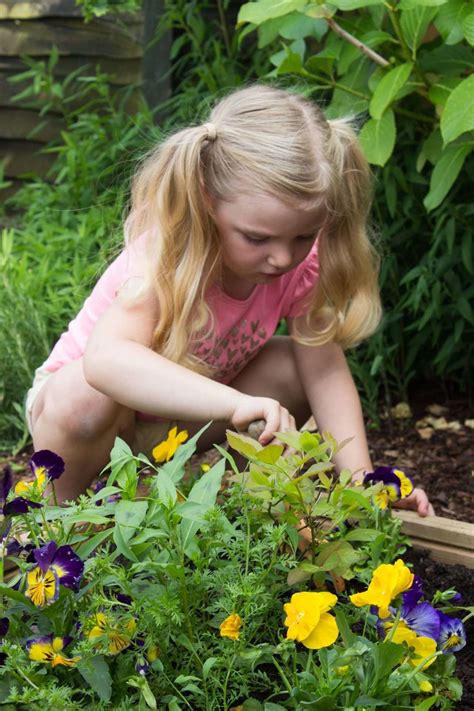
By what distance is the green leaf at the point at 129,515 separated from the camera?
117 cm

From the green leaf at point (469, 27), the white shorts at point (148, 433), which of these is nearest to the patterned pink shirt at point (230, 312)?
the white shorts at point (148, 433)

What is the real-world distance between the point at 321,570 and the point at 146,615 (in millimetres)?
248

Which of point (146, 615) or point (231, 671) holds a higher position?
point (146, 615)

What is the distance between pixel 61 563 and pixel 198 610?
233 millimetres

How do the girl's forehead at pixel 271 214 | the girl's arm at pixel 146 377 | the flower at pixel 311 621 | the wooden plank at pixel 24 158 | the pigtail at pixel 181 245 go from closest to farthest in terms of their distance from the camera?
the flower at pixel 311 621 < the girl's arm at pixel 146 377 < the girl's forehead at pixel 271 214 < the pigtail at pixel 181 245 < the wooden plank at pixel 24 158

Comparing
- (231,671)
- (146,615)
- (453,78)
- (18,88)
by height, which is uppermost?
(453,78)

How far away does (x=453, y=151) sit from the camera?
2.23 meters

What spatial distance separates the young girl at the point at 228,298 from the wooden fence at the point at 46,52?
81.1 inches

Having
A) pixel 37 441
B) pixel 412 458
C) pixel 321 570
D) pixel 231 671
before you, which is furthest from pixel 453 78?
pixel 231 671

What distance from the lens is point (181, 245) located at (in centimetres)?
190

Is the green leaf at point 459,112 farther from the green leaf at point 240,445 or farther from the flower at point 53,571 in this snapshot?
the flower at point 53,571

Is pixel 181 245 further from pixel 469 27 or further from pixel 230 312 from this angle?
pixel 469 27

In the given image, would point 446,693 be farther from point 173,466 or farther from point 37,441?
point 37,441

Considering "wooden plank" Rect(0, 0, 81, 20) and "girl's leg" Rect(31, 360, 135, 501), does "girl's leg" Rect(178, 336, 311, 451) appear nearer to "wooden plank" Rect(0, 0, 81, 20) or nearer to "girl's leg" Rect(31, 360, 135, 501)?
"girl's leg" Rect(31, 360, 135, 501)
